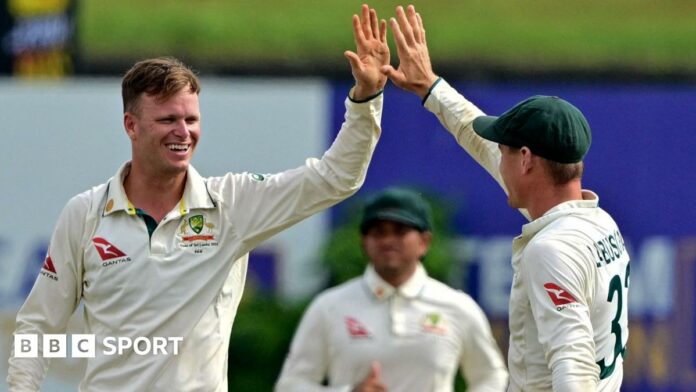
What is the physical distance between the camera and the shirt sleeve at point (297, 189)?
15.9 feet

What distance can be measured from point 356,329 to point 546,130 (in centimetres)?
231

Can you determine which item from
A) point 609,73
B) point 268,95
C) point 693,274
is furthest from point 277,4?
point 693,274

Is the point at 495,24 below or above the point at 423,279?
above

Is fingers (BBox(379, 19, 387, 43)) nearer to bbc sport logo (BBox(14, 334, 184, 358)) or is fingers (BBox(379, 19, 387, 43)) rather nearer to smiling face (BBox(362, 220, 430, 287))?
bbc sport logo (BBox(14, 334, 184, 358))

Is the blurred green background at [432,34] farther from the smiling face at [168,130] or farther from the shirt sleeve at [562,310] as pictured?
the shirt sleeve at [562,310]

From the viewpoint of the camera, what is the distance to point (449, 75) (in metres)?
10.8

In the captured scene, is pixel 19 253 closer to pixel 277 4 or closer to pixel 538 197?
pixel 277 4


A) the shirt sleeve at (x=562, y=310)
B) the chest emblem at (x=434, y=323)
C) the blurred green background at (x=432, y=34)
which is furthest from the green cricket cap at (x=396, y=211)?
the blurred green background at (x=432, y=34)

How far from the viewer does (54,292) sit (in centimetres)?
491

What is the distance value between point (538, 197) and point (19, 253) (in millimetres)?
6274

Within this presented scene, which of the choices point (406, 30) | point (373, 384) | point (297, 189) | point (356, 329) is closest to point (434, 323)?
point (356, 329)

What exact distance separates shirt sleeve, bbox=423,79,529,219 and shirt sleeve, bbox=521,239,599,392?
70cm

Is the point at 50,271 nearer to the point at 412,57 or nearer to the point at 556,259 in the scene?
the point at 412,57

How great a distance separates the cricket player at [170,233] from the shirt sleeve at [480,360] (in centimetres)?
197
